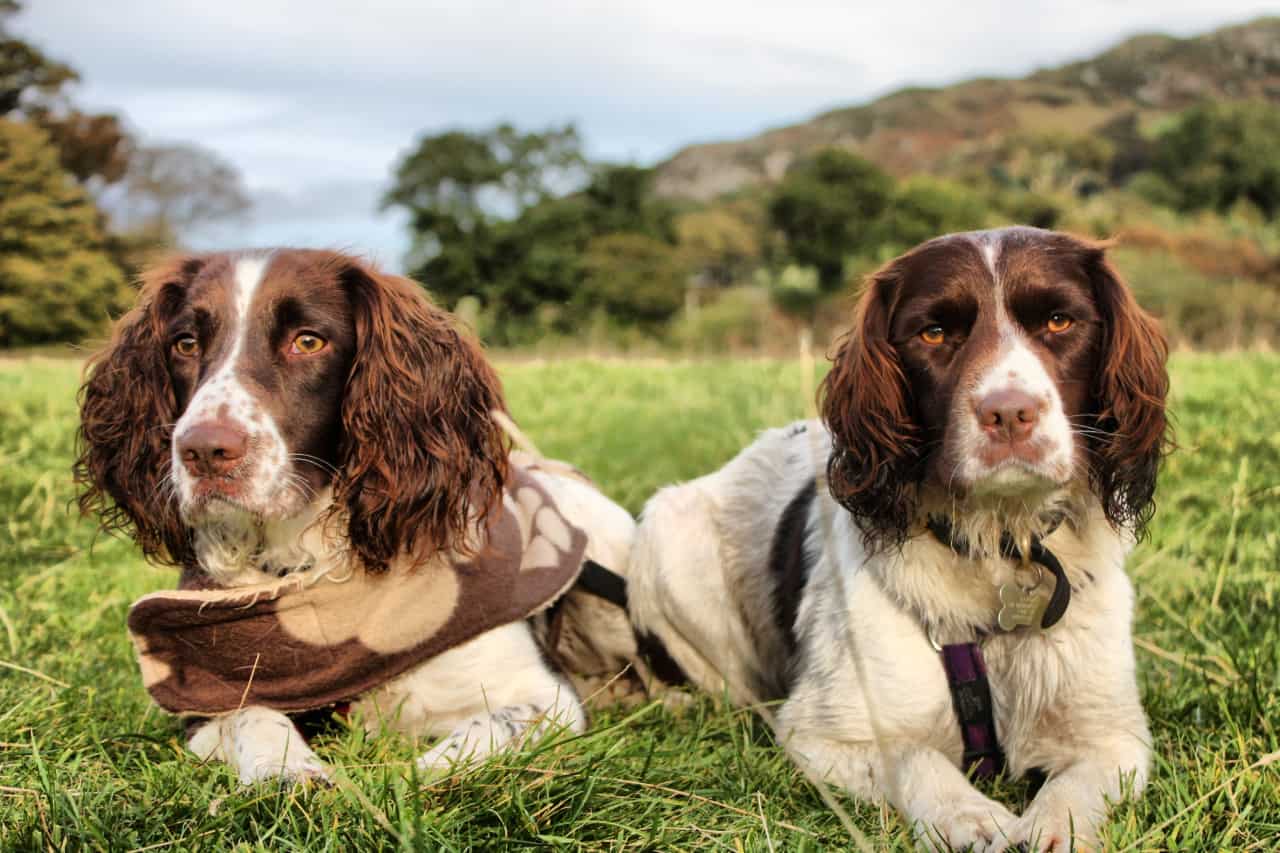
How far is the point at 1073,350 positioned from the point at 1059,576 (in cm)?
54

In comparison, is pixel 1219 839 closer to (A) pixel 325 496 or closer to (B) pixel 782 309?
(A) pixel 325 496

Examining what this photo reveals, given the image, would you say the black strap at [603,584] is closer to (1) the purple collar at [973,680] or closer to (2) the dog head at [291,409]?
(2) the dog head at [291,409]

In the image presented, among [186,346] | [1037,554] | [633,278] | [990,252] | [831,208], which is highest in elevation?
[990,252]

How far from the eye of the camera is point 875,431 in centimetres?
274

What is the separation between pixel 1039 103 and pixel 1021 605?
208 feet

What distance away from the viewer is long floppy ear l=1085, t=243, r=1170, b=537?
8.57 ft

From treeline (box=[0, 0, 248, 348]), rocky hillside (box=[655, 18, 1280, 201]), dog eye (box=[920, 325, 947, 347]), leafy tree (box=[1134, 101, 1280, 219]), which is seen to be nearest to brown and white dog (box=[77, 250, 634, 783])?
dog eye (box=[920, 325, 947, 347])

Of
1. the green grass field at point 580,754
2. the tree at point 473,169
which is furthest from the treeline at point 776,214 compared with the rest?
the green grass field at point 580,754

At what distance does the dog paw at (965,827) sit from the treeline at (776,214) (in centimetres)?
2936

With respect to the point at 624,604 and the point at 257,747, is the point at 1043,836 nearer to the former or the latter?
the point at 257,747

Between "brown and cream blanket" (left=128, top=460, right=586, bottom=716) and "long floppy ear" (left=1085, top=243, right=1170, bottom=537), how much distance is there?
1682 mm

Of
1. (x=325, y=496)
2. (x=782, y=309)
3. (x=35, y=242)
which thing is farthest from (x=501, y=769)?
(x=782, y=309)

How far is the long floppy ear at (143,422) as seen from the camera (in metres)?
2.97

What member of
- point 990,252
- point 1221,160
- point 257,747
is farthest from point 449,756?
point 1221,160
